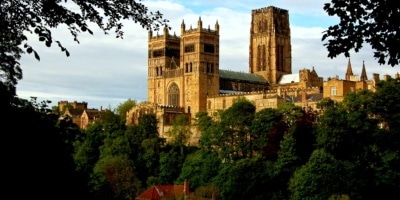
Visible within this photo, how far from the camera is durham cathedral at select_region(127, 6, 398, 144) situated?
365 ft

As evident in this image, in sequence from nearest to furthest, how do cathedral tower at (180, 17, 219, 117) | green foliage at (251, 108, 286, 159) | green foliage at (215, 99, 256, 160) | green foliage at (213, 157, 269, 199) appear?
green foliage at (213, 157, 269, 199)
green foliage at (251, 108, 286, 159)
green foliage at (215, 99, 256, 160)
cathedral tower at (180, 17, 219, 117)

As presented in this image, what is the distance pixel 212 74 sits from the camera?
4724 inches

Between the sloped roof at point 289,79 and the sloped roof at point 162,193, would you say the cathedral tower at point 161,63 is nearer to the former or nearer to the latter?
the sloped roof at point 289,79

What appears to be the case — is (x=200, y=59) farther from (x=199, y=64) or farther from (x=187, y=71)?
(x=187, y=71)

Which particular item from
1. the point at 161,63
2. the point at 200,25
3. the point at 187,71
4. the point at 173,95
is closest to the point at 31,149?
the point at 187,71

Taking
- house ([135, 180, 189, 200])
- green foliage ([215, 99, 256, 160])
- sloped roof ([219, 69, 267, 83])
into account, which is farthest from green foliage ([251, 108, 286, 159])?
sloped roof ([219, 69, 267, 83])

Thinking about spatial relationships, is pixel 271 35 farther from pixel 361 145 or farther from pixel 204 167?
pixel 361 145

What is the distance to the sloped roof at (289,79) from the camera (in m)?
127

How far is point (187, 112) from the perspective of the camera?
115875 millimetres

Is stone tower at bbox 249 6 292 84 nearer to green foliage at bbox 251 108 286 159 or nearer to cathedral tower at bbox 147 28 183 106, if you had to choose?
cathedral tower at bbox 147 28 183 106

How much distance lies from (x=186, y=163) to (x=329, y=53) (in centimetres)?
6163

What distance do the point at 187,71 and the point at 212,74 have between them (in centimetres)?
377

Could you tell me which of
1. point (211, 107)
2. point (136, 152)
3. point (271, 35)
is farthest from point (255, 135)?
point (271, 35)

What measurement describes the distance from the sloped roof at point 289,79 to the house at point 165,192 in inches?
2342
